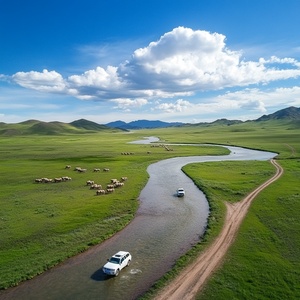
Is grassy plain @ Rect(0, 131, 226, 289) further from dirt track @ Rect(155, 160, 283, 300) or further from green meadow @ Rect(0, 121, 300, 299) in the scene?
dirt track @ Rect(155, 160, 283, 300)

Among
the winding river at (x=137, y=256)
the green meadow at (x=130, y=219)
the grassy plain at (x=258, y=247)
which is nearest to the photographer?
the grassy plain at (x=258, y=247)

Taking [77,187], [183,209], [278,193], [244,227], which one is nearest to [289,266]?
[244,227]

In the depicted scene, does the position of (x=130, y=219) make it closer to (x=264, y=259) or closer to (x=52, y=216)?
(x=52, y=216)

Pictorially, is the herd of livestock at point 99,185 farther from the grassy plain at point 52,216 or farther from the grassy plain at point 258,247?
the grassy plain at point 258,247

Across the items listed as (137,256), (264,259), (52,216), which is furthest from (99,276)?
(52,216)

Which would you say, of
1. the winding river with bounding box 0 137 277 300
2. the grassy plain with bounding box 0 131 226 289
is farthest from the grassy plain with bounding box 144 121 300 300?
→ the grassy plain with bounding box 0 131 226 289

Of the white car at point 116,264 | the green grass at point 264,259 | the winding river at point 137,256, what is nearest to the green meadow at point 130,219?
the green grass at point 264,259
